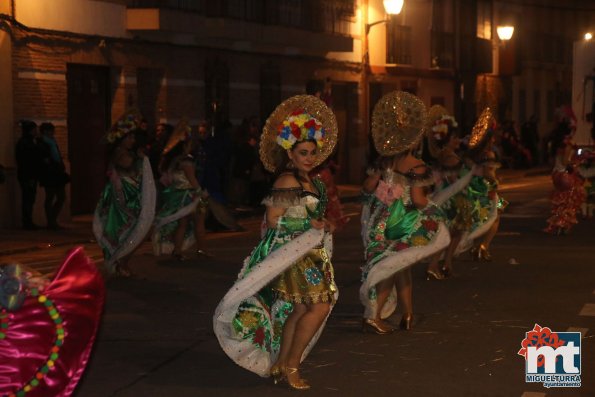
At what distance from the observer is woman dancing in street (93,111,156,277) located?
13734 mm

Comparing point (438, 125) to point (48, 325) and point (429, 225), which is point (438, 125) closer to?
point (429, 225)

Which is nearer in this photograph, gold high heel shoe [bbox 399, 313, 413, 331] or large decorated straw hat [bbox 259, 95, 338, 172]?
large decorated straw hat [bbox 259, 95, 338, 172]

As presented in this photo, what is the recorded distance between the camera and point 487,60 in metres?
47.1

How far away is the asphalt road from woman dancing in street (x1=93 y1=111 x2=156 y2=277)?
1.13 ft

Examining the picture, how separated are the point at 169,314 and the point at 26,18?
38.1 ft

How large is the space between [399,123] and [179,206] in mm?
5923

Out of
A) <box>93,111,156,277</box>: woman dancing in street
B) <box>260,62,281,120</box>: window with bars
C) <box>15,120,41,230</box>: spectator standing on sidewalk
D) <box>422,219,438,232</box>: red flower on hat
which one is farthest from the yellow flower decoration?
<box>260,62,281,120</box>: window with bars

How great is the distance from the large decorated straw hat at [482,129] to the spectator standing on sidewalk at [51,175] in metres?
7.68

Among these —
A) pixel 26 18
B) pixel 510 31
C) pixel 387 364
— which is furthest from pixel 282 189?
pixel 510 31

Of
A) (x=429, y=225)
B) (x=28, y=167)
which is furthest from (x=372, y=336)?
(x=28, y=167)

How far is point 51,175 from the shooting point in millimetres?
20188

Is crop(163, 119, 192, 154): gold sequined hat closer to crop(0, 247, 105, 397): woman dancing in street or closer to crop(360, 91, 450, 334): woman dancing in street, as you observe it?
crop(360, 91, 450, 334): woman dancing in street

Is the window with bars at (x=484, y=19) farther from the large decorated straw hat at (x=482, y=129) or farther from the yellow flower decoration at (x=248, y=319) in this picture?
the yellow flower decoration at (x=248, y=319)

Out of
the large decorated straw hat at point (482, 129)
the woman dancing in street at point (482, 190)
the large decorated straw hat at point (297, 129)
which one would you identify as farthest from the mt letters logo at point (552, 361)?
the large decorated straw hat at point (482, 129)
